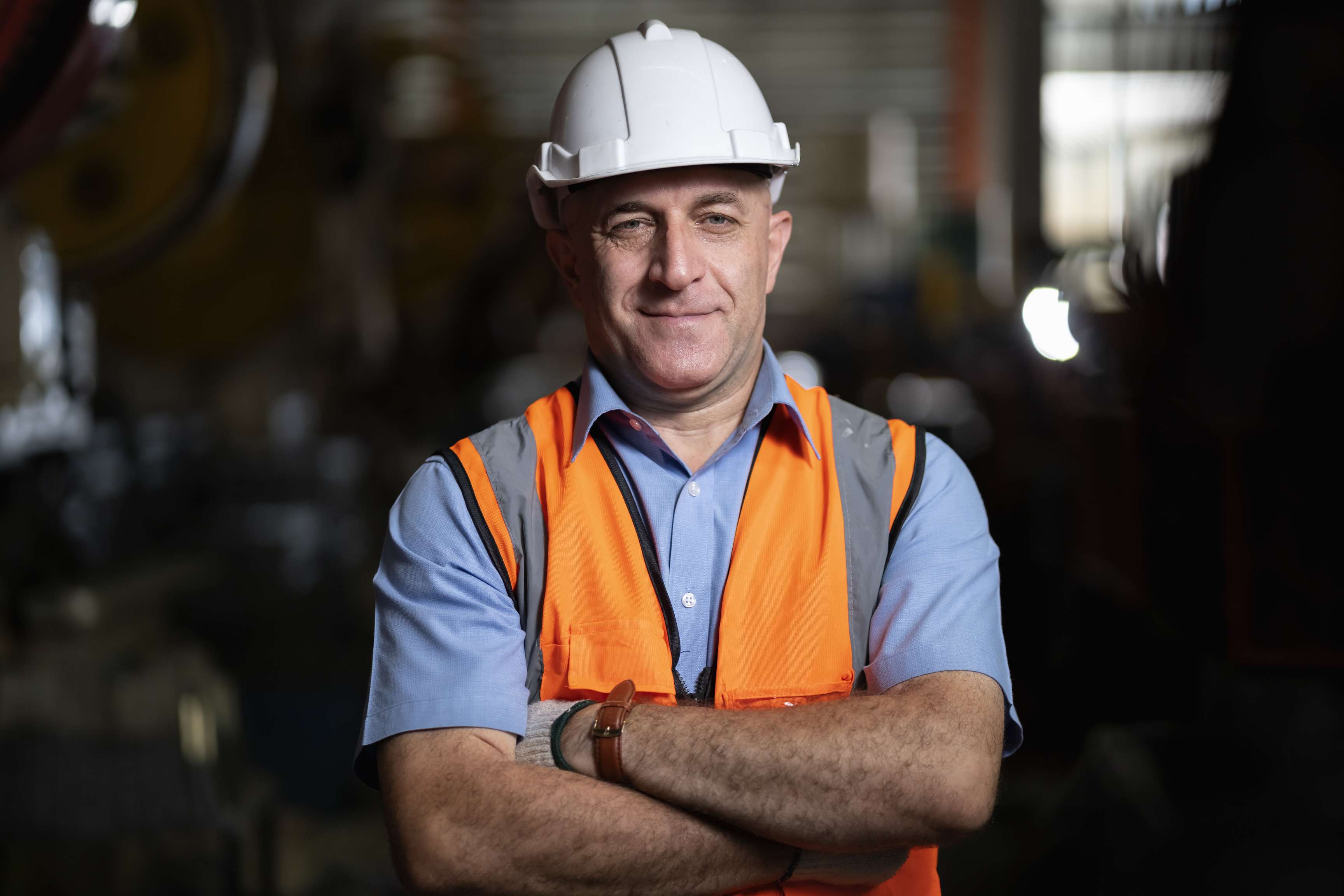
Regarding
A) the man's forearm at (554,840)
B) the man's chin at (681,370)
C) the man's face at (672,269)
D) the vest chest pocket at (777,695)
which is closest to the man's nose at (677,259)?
the man's face at (672,269)

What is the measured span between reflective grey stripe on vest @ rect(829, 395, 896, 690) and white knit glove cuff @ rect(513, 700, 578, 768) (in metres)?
0.43

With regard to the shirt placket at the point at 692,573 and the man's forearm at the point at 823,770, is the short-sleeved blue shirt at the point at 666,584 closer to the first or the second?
the shirt placket at the point at 692,573

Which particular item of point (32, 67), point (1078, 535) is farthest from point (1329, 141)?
point (1078, 535)

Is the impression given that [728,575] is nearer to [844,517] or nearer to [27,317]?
[844,517]

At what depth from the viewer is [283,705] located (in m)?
5.98

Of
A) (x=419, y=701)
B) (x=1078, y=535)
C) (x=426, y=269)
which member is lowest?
(x=1078, y=535)

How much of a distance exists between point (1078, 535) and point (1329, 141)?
3.21 meters

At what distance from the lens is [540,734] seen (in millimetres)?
1685

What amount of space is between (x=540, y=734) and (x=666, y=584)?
285 millimetres

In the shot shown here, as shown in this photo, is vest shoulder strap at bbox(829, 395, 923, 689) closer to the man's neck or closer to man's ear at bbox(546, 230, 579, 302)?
the man's neck

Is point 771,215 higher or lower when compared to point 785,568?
higher

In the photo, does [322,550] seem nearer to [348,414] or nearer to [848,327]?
[348,414]

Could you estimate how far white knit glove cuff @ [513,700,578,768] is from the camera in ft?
5.47

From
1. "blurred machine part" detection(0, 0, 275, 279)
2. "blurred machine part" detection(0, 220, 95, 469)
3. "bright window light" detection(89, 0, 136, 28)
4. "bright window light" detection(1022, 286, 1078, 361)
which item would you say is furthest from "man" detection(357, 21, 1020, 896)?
"blurred machine part" detection(0, 220, 95, 469)
